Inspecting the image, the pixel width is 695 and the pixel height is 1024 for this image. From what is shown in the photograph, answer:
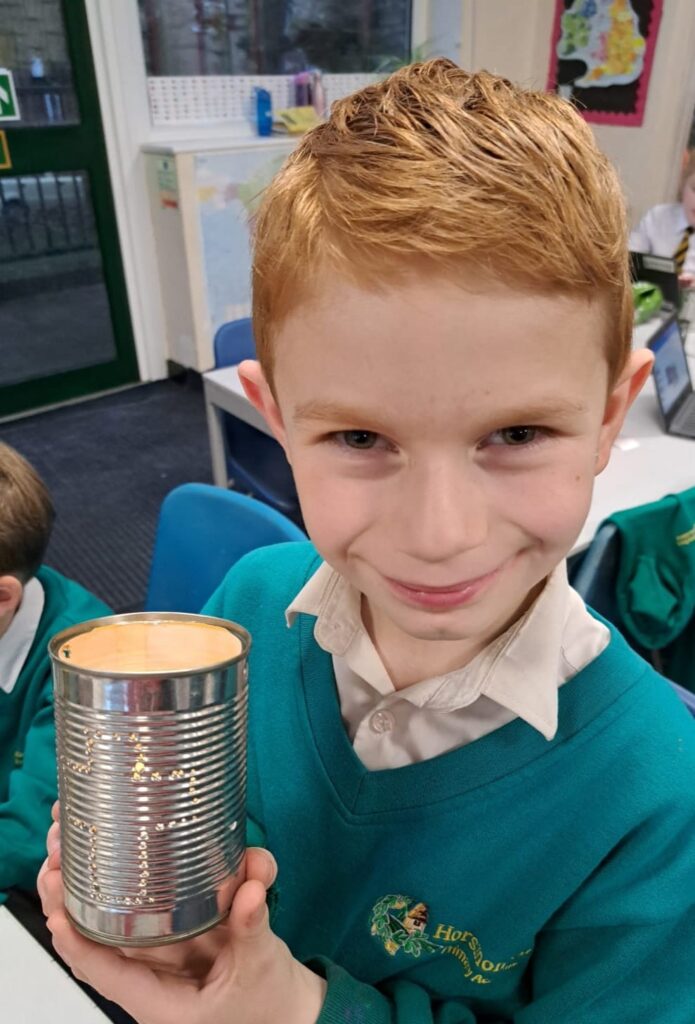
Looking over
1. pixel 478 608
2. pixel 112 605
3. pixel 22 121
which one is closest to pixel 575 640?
pixel 478 608

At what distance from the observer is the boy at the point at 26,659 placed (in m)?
1.03

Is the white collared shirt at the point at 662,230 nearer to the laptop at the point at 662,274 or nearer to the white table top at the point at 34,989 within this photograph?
the laptop at the point at 662,274

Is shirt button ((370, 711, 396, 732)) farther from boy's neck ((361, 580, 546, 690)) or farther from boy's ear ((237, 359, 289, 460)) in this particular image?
boy's ear ((237, 359, 289, 460))

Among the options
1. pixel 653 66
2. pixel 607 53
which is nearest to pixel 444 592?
pixel 653 66

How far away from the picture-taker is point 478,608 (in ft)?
1.73

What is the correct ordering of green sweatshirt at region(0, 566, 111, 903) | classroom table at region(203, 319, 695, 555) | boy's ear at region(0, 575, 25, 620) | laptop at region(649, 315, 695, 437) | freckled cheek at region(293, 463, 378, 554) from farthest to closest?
laptop at region(649, 315, 695, 437), classroom table at region(203, 319, 695, 555), boy's ear at region(0, 575, 25, 620), green sweatshirt at region(0, 566, 111, 903), freckled cheek at region(293, 463, 378, 554)

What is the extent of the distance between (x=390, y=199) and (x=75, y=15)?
12.1 ft

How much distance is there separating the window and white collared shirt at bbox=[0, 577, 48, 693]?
3344mm

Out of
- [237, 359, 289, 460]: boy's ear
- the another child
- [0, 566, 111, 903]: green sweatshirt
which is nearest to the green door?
the another child

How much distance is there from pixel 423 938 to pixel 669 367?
1694 millimetres

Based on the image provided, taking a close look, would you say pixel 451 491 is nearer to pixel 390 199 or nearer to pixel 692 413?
pixel 390 199

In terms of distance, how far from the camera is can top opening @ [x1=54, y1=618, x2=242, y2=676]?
1.53ft

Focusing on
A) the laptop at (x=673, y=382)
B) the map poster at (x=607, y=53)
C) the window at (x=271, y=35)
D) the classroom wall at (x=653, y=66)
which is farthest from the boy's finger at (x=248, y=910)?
the map poster at (x=607, y=53)

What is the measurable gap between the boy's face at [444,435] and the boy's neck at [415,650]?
0.09 metres
